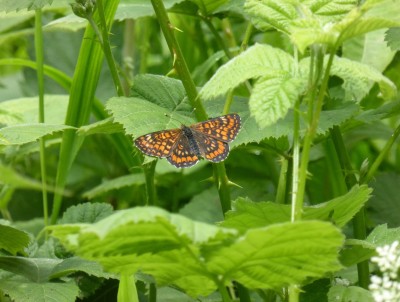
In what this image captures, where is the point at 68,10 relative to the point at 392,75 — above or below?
above

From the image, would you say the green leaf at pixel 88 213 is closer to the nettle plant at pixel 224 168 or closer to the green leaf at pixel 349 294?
the nettle plant at pixel 224 168

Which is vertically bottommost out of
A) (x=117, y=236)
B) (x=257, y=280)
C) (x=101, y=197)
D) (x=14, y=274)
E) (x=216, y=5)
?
(x=101, y=197)

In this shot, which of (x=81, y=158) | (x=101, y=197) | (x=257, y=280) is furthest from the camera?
(x=81, y=158)

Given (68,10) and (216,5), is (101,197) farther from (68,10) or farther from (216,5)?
(216,5)

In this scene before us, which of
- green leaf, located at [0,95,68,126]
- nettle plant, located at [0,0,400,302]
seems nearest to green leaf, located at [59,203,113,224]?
nettle plant, located at [0,0,400,302]

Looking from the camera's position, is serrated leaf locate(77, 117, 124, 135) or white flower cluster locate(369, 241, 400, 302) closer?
white flower cluster locate(369, 241, 400, 302)

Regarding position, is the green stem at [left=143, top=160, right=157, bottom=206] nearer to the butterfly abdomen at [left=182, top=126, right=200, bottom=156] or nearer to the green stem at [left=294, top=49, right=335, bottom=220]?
the butterfly abdomen at [left=182, top=126, right=200, bottom=156]

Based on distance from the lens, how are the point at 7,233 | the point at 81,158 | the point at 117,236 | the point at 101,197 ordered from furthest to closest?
the point at 81,158
the point at 101,197
the point at 7,233
the point at 117,236

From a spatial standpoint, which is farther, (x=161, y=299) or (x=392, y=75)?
(x=392, y=75)

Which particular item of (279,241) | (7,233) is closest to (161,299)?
(7,233)
